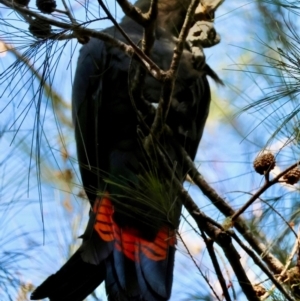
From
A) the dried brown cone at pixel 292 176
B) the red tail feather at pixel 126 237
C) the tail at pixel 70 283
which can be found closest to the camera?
the dried brown cone at pixel 292 176

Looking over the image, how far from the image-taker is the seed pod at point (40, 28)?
4.49ft

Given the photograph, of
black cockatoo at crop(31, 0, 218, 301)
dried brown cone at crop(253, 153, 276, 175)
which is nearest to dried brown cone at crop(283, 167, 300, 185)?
dried brown cone at crop(253, 153, 276, 175)

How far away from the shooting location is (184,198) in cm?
139

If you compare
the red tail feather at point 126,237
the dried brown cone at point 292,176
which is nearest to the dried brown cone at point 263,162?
the dried brown cone at point 292,176

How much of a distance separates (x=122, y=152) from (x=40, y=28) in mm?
805

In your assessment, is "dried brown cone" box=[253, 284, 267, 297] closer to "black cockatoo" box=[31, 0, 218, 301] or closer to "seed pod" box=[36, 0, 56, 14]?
"black cockatoo" box=[31, 0, 218, 301]

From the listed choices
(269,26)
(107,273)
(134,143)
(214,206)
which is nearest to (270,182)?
(214,206)

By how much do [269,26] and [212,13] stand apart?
47cm

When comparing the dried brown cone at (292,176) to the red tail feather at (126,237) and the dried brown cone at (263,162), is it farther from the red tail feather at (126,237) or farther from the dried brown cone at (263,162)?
the red tail feather at (126,237)

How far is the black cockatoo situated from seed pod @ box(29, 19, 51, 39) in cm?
41

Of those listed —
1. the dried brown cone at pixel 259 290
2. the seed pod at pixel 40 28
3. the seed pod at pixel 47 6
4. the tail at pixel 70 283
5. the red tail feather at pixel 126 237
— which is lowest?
the dried brown cone at pixel 259 290

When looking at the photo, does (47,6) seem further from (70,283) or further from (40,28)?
(70,283)

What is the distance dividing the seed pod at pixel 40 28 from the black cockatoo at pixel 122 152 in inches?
16.2

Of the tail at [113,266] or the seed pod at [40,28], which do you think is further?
the tail at [113,266]
